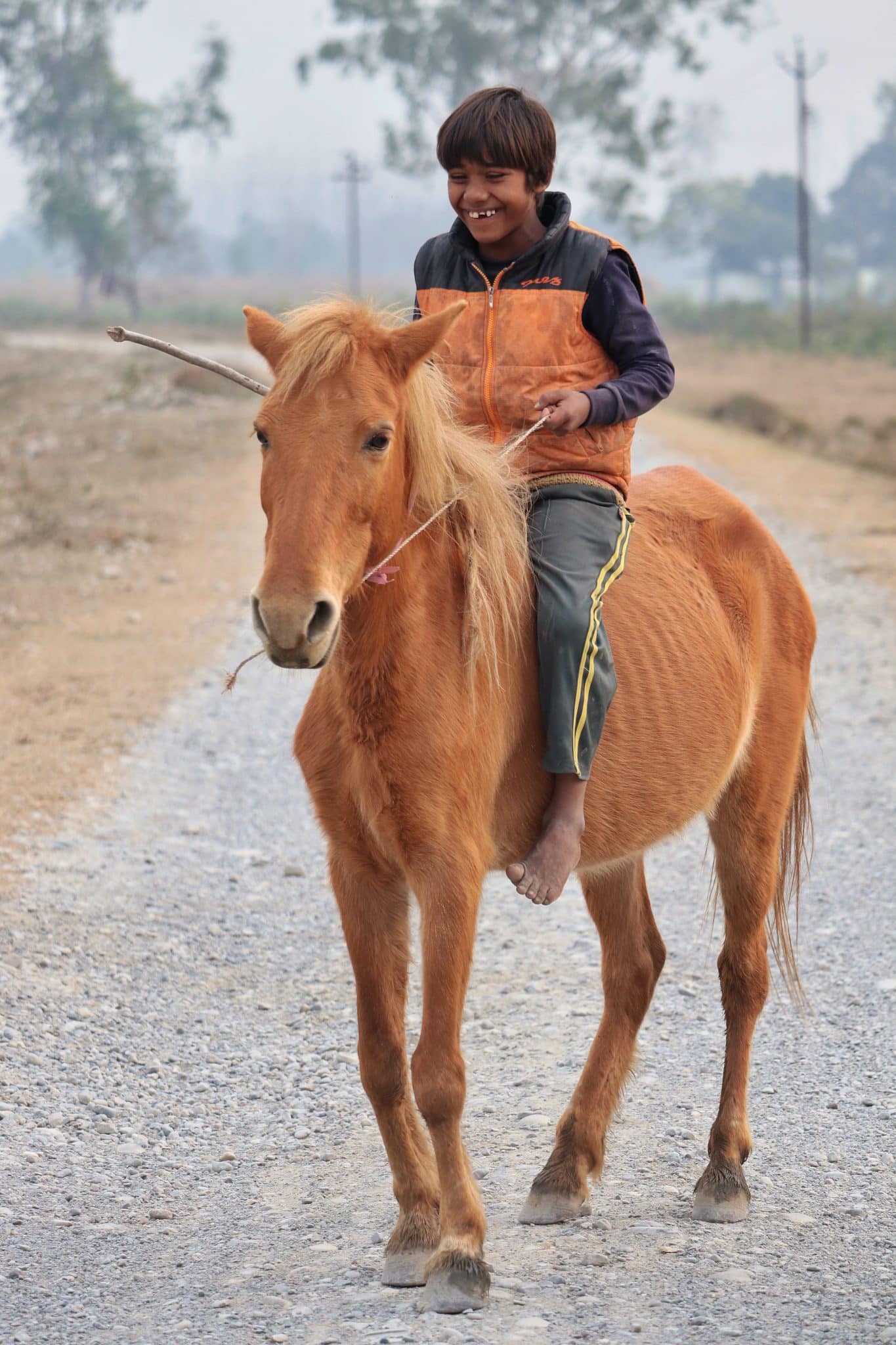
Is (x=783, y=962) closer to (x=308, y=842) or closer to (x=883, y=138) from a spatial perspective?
(x=308, y=842)

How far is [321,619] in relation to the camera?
252 centimetres

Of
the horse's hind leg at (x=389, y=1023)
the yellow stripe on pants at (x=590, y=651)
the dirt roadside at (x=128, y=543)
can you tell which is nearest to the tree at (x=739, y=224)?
the dirt roadside at (x=128, y=543)

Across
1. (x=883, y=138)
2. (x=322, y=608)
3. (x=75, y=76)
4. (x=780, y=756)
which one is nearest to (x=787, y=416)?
(x=780, y=756)

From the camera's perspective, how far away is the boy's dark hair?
10.4 feet

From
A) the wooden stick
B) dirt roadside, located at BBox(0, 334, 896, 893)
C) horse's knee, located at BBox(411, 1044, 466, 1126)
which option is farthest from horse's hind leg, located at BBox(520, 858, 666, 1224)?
dirt roadside, located at BBox(0, 334, 896, 893)

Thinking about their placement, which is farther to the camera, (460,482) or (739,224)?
(739,224)

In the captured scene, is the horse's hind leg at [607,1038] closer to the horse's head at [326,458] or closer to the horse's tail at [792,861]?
the horse's tail at [792,861]

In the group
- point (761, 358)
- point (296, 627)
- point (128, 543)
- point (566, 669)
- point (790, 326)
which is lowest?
point (761, 358)

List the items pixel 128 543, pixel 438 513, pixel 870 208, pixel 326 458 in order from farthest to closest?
pixel 870 208 → pixel 128 543 → pixel 438 513 → pixel 326 458

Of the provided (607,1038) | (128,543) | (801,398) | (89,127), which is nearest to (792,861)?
(607,1038)

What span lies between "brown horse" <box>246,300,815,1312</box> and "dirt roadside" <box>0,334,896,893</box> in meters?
2.91

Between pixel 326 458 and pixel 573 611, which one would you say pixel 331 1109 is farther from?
pixel 326 458

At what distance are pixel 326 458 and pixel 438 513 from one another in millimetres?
416

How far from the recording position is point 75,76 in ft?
202
